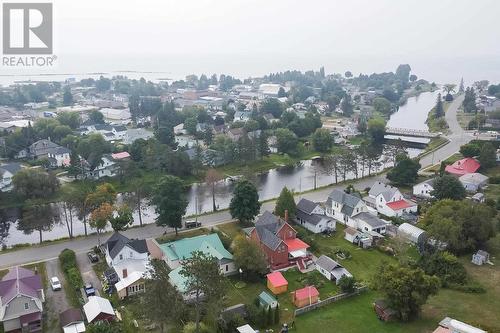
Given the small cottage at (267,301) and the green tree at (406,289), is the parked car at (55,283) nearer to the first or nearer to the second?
the small cottage at (267,301)

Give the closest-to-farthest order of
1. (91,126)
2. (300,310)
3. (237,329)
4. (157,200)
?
(237,329), (300,310), (157,200), (91,126)

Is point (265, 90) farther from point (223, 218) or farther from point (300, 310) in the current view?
point (300, 310)

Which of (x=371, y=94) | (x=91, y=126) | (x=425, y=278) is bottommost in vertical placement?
(x=425, y=278)

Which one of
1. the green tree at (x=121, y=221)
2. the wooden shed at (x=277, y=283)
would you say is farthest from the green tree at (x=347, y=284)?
the green tree at (x=121, y=221)

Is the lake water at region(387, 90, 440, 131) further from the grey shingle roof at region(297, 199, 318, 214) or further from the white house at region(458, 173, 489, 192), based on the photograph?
the grey shingle roof at region(297, 199, 318, 214)

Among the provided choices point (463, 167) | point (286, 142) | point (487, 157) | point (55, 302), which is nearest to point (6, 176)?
point (55, 302)

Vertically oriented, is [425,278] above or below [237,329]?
above

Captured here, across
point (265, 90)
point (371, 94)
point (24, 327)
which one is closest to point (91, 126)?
point (24, 327)

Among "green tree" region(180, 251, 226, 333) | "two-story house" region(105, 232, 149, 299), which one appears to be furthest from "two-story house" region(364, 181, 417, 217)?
"green tree" region(180, 251, 226, 333)
